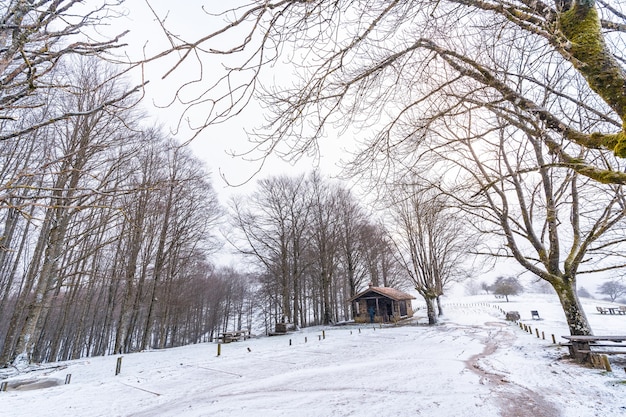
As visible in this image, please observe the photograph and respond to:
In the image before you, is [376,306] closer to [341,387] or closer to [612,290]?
[341,387]

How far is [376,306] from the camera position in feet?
94.1

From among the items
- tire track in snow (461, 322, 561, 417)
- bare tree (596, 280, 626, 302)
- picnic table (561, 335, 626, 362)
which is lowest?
tire track in snow (461, 322, 561, 417)

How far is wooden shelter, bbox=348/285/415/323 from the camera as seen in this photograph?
27578 millimetres

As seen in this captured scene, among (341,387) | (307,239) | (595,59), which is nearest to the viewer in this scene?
(595,59)

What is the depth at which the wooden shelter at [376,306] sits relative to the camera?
27.6 metres

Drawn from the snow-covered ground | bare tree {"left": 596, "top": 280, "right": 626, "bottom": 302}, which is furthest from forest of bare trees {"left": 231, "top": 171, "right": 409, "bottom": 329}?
bare tree {"left": 596, "top": 280, "right": 626, "bottom": 302}

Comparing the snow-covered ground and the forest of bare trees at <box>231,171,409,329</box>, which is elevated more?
the forest of bare trees at <box>231,171,409,329</box>

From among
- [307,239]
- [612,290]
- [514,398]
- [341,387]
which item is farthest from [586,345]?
[612,290]

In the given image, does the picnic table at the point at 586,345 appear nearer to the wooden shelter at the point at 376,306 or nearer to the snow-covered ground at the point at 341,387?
the snow-covered ground at the point at 341,387

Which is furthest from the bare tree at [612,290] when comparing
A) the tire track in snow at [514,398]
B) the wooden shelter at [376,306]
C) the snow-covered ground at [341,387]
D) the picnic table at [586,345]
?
the tire track in snow at [514,398]

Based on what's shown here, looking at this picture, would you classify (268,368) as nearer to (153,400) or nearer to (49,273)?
(153,400)

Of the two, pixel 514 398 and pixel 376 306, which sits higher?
pixel 376 306

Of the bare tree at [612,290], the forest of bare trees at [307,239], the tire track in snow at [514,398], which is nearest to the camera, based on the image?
the tire track in snow at [514,398]

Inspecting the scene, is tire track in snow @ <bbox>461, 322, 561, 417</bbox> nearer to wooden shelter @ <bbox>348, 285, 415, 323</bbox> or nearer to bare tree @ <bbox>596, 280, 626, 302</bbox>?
wooden shelter @ <bbox>348, 285, 415, 323</bbox>
